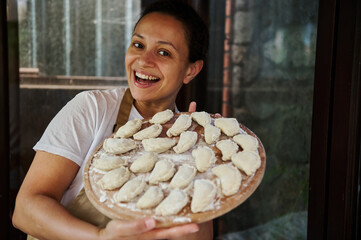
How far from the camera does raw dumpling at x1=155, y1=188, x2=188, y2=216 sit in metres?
0.92

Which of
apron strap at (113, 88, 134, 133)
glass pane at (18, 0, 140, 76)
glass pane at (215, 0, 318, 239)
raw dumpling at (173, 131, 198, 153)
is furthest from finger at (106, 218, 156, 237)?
glass pane at (215, 0, 318, 239)

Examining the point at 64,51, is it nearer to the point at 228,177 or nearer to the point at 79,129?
the point at 79,129

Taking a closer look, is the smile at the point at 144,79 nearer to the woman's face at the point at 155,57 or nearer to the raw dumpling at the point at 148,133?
the woman's face at the point at 155,57

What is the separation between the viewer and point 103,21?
2035 mm

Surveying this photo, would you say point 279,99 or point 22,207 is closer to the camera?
point 22,207

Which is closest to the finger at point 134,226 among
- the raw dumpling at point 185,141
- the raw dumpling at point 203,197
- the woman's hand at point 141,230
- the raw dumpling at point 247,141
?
the woman's hand at point 141,230

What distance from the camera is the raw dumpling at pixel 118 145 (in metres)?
1.16

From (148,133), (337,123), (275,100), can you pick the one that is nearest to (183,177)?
(148,133)

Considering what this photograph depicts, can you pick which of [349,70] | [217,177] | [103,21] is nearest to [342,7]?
[349,70]

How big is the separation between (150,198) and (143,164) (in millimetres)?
164

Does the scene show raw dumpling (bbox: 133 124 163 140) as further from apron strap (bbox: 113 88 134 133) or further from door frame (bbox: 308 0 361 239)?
door frame (bbox: 308 0 361 239)

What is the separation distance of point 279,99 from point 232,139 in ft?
3.90

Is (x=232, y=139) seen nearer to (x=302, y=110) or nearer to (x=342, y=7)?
(x=342, y=7)

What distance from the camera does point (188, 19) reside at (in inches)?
57.8
